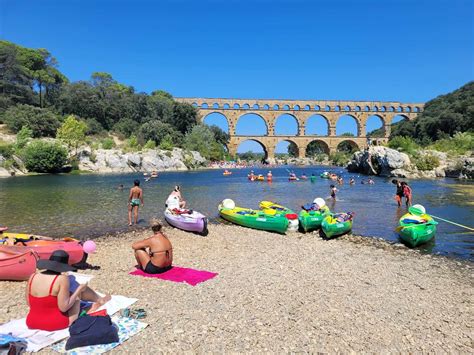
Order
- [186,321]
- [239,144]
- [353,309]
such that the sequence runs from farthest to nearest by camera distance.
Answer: [239,144], [353,309], [186,321]

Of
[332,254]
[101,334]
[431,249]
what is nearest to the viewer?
[101,334]

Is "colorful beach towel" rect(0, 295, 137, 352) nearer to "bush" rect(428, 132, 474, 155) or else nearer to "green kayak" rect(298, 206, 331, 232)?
"green kayak" rect(298, 206, 331, 232)

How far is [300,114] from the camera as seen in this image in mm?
93688

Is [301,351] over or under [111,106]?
under

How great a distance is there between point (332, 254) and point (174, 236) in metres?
4.55

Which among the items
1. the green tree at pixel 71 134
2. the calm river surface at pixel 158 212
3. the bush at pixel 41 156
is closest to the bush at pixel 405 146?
the calm river surface at pixel 158 212

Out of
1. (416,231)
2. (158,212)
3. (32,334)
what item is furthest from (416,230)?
(158,212)

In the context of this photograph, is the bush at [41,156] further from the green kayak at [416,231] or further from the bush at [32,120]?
the green kayak at [416,231]

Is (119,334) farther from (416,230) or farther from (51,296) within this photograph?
(416,230)

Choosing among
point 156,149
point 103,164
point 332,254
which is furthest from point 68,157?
point 332,254

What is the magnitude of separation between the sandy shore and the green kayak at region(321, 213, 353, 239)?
1436 millimetres

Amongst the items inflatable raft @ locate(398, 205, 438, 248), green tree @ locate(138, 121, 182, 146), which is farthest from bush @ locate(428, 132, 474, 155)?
green tree @ locate(138, 121, 182, 146)

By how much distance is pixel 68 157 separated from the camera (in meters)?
46.2

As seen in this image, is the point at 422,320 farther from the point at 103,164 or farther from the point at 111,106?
the point at 111,106
